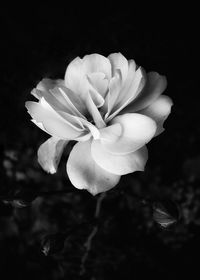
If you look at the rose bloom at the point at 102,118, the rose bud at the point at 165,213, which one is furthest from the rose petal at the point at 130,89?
the rose bud at the point at 165,213

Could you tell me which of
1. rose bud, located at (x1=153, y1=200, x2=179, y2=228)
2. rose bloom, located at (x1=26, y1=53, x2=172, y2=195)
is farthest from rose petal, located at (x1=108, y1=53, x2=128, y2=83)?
rose bud, located at (x1=153, y1=200, x2=179, y2=228)

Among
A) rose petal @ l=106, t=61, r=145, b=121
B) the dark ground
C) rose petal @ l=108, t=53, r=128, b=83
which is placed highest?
rose petal @ l=108, t=53, r=128, b=83

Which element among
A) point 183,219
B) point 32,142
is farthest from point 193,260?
point 32,142

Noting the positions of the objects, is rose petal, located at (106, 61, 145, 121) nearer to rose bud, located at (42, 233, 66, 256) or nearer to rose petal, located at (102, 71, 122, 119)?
rose petal, located at (102, 71, 122, 119)

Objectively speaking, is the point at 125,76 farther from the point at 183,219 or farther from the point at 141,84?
the point at 183,219

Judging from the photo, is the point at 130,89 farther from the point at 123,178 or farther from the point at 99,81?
the point at 123,178

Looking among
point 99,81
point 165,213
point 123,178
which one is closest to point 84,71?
point 99,81
